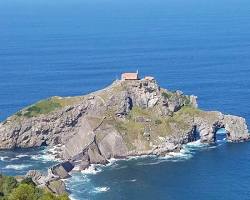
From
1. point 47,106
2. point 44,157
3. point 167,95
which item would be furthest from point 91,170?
point 167,95

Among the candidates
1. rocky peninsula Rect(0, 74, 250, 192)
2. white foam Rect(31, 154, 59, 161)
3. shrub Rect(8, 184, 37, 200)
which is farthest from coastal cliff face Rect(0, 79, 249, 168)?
shrub Rect(8, 184, 37, 200)

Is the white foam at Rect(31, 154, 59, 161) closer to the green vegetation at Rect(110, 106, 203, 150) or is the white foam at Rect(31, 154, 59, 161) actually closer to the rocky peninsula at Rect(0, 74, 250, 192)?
the rocky peninsula at Rect(0, 74, 250, 192)

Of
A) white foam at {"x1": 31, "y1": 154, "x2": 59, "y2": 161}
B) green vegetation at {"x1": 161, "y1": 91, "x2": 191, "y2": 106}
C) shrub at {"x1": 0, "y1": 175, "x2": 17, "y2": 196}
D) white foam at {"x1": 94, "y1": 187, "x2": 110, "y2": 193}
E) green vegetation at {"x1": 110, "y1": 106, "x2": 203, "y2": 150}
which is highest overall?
green vegetation at {"x1": 161, "y1": 91, "x2": 191, "y2": 106}

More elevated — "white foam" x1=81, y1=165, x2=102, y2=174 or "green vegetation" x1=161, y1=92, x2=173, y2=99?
"green vegetation" x1=161, y1=92, x2=173, y2=99

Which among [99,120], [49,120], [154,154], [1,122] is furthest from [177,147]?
[1,122]

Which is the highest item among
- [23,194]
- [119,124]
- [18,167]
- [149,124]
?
[119,124]

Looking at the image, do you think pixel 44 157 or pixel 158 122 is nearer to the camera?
pixel 44 157

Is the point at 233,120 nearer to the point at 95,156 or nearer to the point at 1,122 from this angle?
the point at 95,156

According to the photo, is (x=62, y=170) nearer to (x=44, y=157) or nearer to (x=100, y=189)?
(x=100, y=189)
